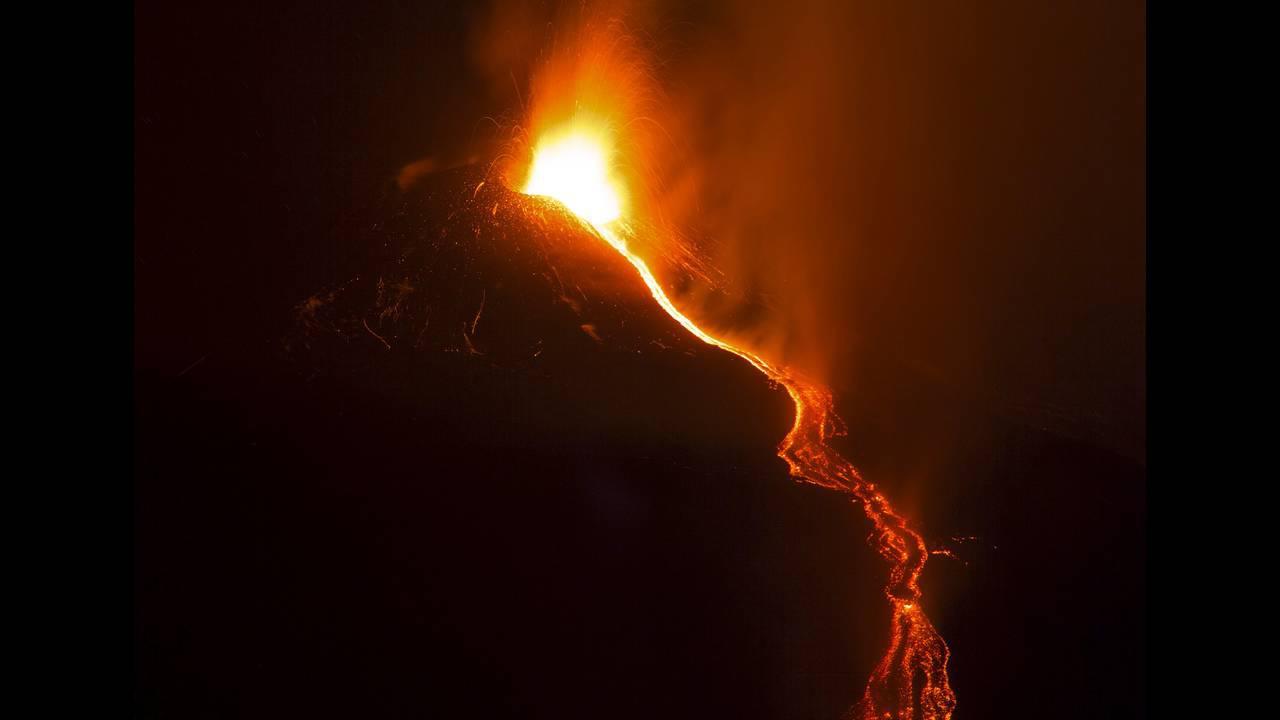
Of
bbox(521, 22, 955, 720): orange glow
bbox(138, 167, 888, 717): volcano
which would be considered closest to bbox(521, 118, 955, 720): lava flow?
bbox(521, 22, 955, 720): orange glow

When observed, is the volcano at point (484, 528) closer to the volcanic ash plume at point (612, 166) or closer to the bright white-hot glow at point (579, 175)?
the volcanic ash plume at point (612, 166)

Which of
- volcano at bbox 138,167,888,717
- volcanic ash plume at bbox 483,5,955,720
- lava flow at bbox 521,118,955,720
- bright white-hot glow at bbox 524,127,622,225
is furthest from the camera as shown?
bright white-hot glow at bbox 524,127,622,225

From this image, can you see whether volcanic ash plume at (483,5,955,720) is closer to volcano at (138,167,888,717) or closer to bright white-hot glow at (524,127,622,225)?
bright white-hot glow at (524,127,622,225)

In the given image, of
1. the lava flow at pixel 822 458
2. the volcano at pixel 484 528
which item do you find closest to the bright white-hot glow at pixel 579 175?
the lava flow at pixel 822 458

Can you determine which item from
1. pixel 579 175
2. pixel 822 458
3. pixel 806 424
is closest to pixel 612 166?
pixel 579 175

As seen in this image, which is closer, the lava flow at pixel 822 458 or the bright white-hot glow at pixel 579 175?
the lava flow at pixel 822 458

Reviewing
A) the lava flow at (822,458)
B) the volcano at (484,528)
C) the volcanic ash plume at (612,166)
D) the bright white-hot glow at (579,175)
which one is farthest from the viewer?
the bright white-hot glow at (579,175)

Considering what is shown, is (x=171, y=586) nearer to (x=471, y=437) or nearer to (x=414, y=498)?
(x=414, y=498)
